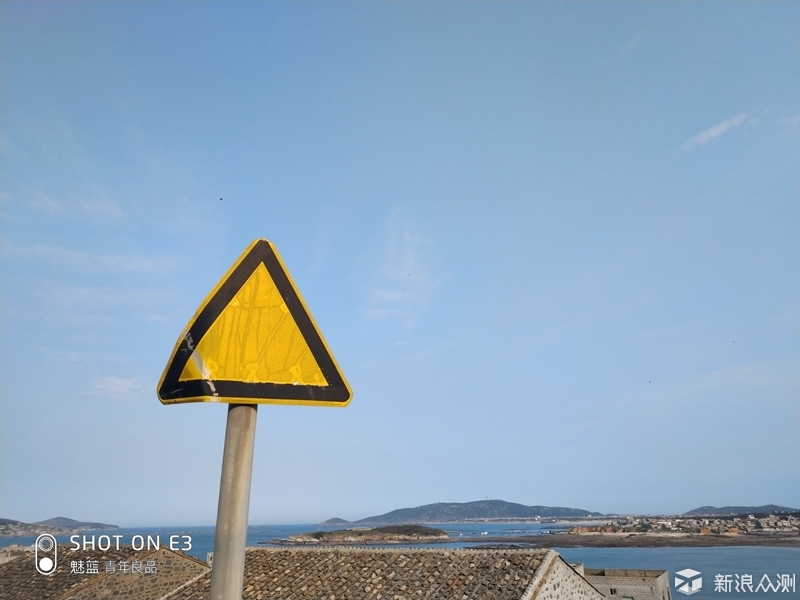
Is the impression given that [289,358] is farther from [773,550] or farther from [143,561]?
[773,550]

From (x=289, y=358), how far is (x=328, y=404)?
0.22 m

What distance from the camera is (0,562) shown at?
67.1 ft

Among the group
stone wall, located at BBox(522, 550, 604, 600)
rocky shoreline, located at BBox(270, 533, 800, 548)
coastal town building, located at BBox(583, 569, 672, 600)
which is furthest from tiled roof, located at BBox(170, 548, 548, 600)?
rocky shoreline, located at BBox(270, 533, 800, 548)

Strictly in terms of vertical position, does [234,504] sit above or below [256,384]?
below

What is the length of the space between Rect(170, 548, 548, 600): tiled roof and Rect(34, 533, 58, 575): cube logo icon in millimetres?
5662

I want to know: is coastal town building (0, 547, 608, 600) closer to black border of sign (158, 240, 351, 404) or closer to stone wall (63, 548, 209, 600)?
stone wall (63, 548, 209, 600)

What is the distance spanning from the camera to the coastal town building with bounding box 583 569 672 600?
892 inches

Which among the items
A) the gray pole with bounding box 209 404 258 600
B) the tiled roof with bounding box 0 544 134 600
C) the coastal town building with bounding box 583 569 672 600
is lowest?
the coastal town building with bounding box 583 569 672 600

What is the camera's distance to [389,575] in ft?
44.8

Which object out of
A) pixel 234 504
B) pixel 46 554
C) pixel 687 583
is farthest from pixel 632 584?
pixel 234 504

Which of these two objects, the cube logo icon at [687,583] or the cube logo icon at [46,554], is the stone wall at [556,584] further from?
the cube logo icon at [46,554]

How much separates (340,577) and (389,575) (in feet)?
4.38

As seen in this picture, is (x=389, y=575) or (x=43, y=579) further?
(x=43, y=579)

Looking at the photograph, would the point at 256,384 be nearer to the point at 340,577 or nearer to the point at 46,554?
the point at 340,577
